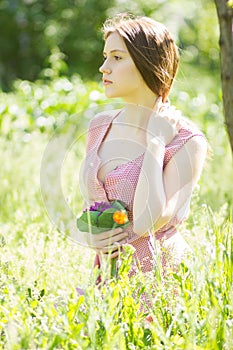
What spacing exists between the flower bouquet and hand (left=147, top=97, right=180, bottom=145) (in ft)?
0.89

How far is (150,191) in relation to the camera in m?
2.50

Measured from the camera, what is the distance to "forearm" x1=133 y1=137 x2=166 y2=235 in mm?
2496

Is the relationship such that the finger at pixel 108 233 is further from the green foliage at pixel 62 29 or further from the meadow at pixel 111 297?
the green foliage at pixel 62 29

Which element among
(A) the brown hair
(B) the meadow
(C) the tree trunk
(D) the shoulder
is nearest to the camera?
(B) the meadow

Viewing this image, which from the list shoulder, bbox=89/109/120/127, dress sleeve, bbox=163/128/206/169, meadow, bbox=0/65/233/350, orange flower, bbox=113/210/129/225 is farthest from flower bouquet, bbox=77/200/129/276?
shoulder, bbox=89/109/120/127

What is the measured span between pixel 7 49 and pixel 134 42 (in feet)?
35.2

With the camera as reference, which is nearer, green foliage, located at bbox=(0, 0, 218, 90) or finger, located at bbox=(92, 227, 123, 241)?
finger, located at bbox=(92, 227, 123, 241)

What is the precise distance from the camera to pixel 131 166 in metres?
2.68

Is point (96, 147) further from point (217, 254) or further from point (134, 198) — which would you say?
point (217, 254)

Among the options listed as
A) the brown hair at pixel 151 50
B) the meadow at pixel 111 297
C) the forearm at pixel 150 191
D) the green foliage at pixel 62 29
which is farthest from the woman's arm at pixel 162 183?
the green foliage at pixel 62 29

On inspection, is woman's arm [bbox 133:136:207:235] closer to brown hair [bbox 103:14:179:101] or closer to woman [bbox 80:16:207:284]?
woman [bbox 80:16:207:284]

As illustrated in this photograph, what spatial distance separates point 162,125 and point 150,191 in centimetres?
30

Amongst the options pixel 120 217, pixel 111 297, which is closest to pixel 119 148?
pixel 120 217

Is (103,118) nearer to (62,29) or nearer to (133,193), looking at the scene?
(133,193)
